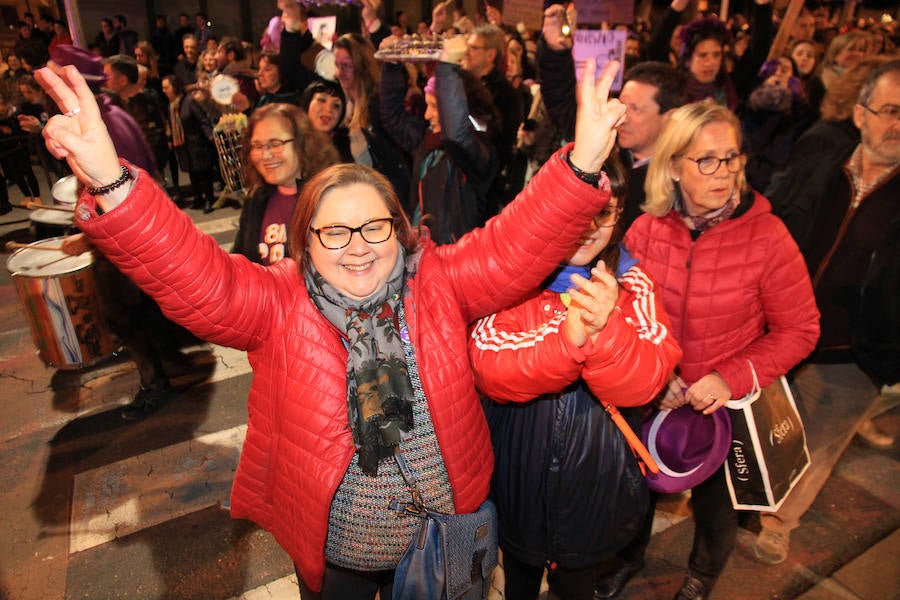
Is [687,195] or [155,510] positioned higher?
[687,195]

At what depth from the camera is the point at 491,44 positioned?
556 cm

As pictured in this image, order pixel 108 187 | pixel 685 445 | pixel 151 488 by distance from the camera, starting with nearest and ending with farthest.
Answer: pixel 108 187
pixel 685 445
pixel 151 488

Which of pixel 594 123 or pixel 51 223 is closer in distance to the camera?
pixel 594 123

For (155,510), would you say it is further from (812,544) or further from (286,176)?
(812,544)

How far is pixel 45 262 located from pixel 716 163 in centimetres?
437

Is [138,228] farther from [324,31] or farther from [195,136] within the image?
[195,136]

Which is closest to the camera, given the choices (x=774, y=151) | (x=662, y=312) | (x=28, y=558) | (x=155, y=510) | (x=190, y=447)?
(x=662, y=312)

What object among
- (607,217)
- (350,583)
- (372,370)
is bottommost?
(350,583)

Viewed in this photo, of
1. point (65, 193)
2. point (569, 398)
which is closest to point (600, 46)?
point (569, 398)

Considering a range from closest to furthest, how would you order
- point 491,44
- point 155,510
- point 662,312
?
point 662,312, point 155,510, point 491,44

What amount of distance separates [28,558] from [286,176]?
2.51 m

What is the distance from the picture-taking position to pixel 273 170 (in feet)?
11.2

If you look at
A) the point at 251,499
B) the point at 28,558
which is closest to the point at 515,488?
the point at 251,499

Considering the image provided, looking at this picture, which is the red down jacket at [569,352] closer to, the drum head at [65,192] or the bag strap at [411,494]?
the bag strap at [411,494]
